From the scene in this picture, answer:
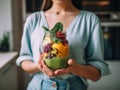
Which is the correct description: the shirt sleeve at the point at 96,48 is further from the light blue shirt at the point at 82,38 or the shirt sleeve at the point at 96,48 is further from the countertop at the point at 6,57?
the countertop at the point at 6,57

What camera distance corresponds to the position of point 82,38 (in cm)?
90

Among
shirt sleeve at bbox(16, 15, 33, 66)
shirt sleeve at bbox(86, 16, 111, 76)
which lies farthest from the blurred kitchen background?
shirt sleeve at bbox(86, 16, 111, 76)

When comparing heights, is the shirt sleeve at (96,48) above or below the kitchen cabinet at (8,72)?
above

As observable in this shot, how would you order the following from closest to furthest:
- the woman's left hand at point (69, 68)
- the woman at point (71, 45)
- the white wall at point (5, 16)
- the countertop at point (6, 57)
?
the woman's left hand at point (69, 68)
the woman at point (71, 45)
the countertop at point (6, 57)
the white wall at point (5, 16)

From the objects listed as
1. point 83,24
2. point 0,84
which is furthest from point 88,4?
point 83,24

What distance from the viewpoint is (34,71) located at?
3.06 feet

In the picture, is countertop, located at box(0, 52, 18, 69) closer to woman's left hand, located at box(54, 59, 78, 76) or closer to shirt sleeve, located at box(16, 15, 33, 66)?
shirt sleeve, located at box(16, 15, 33, 66)

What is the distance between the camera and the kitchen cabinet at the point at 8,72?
157 cm

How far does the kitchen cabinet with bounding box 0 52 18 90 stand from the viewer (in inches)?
61.7

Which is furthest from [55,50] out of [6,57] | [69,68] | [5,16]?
[5,16]

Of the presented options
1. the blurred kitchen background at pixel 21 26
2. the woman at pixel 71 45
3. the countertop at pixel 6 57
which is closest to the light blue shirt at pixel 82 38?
the woman at pixel 71 45

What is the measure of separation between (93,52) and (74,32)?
4.0 inches

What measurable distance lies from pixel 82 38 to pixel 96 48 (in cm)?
6

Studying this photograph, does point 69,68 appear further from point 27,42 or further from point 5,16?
point 5,16
